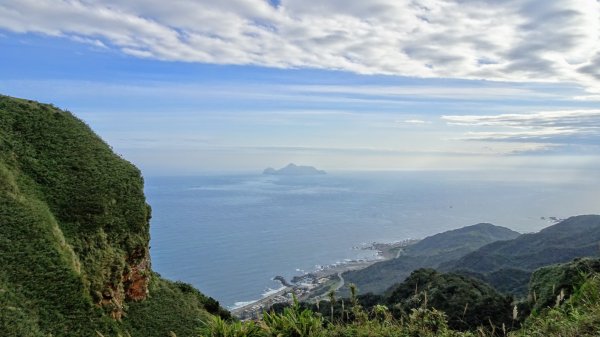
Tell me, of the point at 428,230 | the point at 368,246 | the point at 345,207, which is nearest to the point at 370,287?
the point at 368,246

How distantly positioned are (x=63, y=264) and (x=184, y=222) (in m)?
123

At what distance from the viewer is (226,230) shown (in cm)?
12350

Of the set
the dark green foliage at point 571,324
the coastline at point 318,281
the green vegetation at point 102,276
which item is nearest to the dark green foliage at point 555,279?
the green vegetation at point 102,276

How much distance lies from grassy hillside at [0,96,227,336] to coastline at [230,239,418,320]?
32.3 meters

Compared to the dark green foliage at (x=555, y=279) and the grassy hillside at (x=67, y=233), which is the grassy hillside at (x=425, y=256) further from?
the grassy hillside at (x=67, y=233)

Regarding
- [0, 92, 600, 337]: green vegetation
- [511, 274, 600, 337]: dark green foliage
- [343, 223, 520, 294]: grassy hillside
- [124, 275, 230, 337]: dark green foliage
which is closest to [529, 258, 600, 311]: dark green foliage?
[0, 92, 600, 337]: green vegetation

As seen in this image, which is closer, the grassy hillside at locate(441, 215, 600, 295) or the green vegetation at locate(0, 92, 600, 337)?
the green vegetation at locate(0, 92, 600, 337)

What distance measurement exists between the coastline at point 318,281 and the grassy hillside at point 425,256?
348 centimetres

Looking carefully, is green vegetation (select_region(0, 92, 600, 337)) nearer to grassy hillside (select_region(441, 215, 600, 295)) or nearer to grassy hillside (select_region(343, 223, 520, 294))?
grassy hillside (select_region(441, 215, 600, 295))

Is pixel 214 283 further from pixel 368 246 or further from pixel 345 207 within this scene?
pixel 345 207

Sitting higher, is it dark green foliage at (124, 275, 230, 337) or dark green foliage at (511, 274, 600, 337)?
dark green foliage at (511, 274, 600, 337)

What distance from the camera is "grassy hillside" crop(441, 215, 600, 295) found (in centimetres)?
4828

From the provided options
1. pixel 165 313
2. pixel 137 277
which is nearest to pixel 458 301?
pixel 165 313

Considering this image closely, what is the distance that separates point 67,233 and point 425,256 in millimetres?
81881
